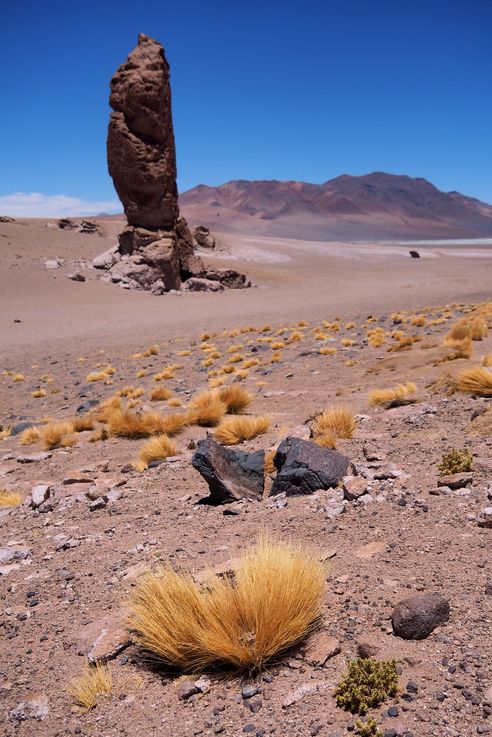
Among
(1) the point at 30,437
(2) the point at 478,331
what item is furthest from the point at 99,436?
(2) the point at 478,331

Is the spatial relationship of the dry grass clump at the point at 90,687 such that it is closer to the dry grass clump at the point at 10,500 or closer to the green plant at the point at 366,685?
the green plant at the point at 366,685

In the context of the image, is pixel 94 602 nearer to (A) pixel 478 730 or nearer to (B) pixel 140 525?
(B) pixel 140 525

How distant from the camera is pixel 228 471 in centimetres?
488

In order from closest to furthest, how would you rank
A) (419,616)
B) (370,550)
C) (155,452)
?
(419,616) < (370,550) < (155,452)

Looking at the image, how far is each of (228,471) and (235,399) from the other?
3.27 m

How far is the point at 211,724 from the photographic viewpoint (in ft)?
7.66

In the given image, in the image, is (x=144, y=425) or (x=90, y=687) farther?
(x=144, y=425)

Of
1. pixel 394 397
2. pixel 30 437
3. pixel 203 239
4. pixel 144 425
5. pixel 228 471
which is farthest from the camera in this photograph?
pixel 203 239

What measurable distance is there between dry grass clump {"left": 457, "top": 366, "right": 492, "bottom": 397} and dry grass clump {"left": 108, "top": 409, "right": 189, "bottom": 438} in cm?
351

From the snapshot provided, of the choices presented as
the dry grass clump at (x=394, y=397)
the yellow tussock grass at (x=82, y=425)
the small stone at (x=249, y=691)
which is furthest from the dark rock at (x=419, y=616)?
the yellow tussock grass at (x=82, y=425)

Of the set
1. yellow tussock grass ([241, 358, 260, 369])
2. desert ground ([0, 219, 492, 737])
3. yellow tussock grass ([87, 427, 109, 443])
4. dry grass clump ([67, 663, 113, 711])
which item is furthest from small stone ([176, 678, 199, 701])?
yellow tussock grass ([241, 358, 260, 369])

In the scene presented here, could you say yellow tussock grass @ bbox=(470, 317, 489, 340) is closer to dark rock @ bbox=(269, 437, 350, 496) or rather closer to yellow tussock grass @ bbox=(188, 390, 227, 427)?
yellow tussock grass @ bbox=(188, 390, 227, 427)

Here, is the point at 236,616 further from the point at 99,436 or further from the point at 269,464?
the point at 99,436

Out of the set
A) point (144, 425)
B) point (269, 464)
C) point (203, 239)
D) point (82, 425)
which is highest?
point (203, 239)
